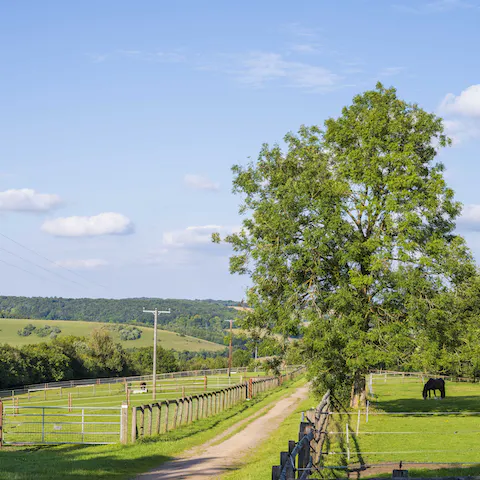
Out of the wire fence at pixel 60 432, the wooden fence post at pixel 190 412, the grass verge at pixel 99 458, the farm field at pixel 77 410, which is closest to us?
the grass verge at pixel 99 458

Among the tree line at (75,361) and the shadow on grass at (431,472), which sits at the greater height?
the shadow on grass at (431,472)

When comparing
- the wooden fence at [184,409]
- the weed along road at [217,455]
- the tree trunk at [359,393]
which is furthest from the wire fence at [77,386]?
the weed along road at [217,455]

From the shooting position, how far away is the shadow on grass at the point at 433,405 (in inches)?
1372

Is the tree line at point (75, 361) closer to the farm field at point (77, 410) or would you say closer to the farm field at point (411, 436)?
the farm field at point (77, 410)

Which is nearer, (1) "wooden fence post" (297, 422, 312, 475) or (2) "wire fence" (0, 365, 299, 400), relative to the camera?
(1) "wooden fence post" (297, 422, 312, 475)

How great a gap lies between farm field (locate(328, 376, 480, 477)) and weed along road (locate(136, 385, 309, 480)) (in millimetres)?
2902

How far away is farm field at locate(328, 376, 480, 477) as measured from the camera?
59.1ft

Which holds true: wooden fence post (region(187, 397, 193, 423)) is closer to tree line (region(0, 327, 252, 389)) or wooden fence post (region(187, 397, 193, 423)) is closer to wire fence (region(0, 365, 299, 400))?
wire fence (region(0, 365, 299, 400))

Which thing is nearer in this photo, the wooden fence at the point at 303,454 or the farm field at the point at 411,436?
the wooden fence at the point at 303,454

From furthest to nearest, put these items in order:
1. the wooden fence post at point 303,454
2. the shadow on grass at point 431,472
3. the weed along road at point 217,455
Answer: the weed along road at point 217,455
the shadow on grass at point 431,472
the wooden fence post at point 303,454

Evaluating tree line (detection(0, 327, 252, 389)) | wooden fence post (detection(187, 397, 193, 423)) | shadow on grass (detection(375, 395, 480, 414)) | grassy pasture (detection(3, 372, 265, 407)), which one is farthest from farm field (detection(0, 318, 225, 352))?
wooden fence post (detection(187, 397, 193, 423))

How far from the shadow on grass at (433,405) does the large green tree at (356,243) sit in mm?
5102

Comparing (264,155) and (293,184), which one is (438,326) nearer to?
(293,184)

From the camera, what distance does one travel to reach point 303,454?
1280cm
